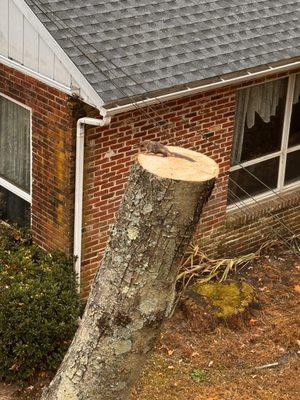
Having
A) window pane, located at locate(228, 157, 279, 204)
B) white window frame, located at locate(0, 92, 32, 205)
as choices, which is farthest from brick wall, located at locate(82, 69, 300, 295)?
white window frame, located at locate(0, 92, 32, 205)

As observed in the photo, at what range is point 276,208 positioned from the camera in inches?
449

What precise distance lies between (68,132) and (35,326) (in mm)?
1994

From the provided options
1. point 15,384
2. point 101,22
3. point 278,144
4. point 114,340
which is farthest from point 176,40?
point 114,340

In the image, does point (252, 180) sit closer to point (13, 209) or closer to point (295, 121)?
point (295, 121)

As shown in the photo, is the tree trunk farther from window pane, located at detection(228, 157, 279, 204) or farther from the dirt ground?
window pane, located at detection(228, 157, 279, 204)

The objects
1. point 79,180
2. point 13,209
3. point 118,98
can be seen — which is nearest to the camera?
point 118,98

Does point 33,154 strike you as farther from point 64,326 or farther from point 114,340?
point 114,340

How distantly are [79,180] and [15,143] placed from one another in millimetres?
1227

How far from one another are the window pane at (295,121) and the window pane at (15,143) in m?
3.66

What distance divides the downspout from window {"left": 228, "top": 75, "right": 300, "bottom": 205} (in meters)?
2.20

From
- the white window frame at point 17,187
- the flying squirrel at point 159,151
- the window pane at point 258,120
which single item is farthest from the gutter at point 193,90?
the flying squirrel at point 159,151

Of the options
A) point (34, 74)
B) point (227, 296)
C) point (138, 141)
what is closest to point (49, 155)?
point (34, 74)

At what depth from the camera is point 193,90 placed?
914 cm

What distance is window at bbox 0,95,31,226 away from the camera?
9727 mm
